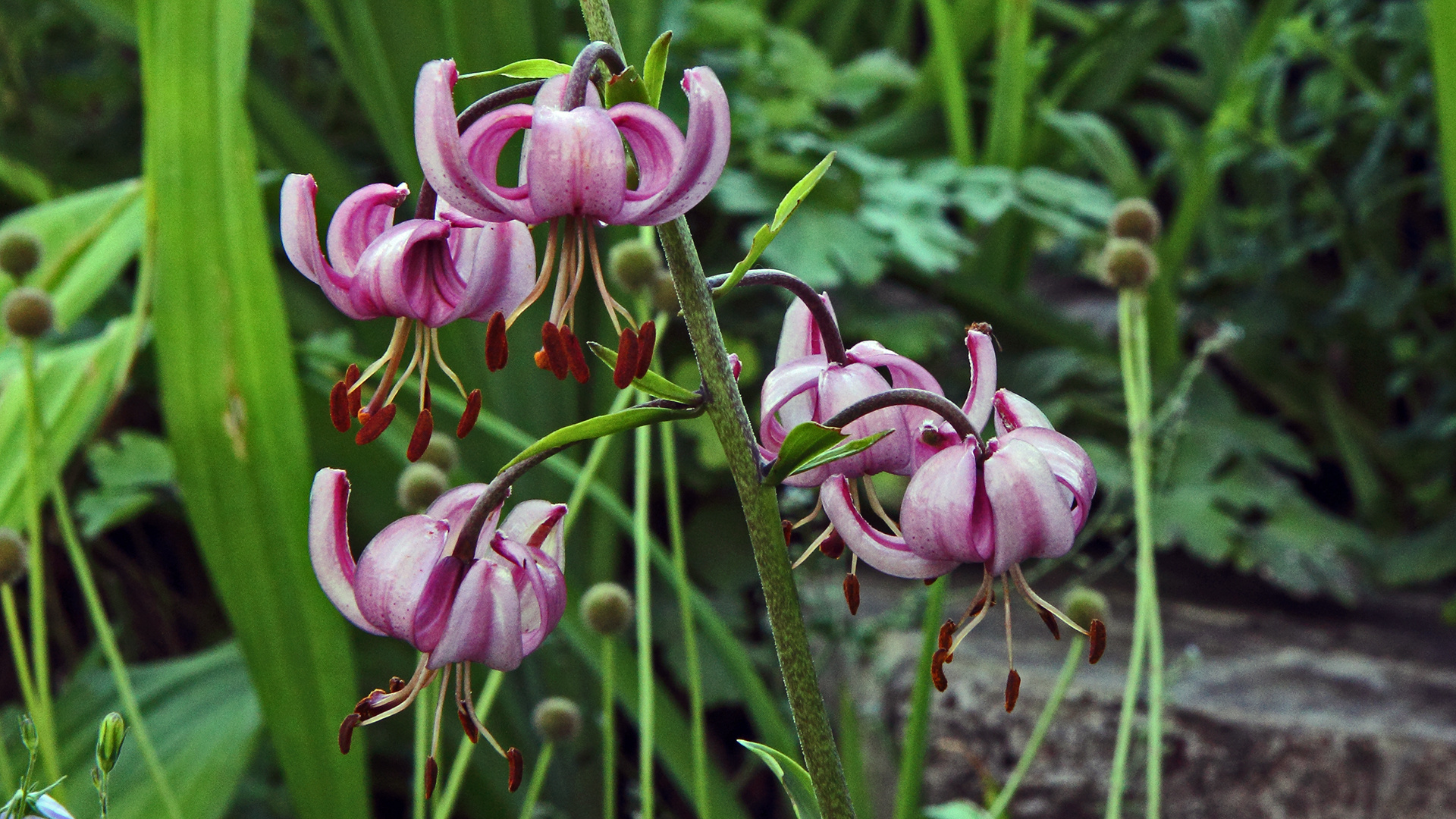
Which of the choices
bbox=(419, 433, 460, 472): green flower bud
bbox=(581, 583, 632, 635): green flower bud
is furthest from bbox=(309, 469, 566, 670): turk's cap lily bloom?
bbox=(419, 433, 460, 472): green flower bud

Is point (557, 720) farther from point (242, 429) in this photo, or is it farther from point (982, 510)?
point (982, 510)

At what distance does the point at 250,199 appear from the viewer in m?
0.96

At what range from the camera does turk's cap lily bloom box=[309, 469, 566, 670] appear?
313 millimetres

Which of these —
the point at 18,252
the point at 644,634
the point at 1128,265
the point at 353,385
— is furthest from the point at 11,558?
the point at 1128,265

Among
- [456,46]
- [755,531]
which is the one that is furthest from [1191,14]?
[755,531]

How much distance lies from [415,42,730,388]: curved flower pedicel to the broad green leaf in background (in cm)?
69

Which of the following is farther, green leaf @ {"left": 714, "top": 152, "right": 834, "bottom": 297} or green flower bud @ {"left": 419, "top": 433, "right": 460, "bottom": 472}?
green flower bud @ {"left": 419, "top": 433, "right": 460, "bottom": 472}

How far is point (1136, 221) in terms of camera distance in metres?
0.98

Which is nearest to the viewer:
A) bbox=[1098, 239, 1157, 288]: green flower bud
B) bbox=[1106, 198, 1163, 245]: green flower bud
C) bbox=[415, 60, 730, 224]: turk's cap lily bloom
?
bbox=[415, 60, 730, 224]: turk's cap lily bloom

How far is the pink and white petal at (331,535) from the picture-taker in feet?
1.05

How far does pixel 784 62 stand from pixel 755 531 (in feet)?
3.54

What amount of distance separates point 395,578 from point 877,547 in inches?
5.2

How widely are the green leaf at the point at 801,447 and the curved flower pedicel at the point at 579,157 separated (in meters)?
0.04

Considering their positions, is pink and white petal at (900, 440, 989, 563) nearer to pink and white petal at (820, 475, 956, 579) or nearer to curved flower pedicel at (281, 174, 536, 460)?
pink and white petal at (820, 475, 956, 579)
